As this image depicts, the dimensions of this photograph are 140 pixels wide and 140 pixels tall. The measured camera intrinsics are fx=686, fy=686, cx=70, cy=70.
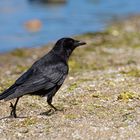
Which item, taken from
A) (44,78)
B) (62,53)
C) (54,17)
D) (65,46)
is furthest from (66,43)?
(54,17)

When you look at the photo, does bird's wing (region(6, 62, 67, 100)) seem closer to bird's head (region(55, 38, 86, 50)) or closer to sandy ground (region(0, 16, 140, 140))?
sandy ground (region(0, 16, 140, 140))

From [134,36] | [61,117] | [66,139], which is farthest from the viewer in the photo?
[134,36]

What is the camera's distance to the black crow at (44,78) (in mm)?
10781

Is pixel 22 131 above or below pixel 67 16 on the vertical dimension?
above

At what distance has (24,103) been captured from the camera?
12.5 metres

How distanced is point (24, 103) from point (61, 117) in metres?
1.51

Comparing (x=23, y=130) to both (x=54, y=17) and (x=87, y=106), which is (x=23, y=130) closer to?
(x=87, y=106)

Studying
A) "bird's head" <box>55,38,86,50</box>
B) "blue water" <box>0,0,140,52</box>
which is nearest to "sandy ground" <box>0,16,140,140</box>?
"bird's head" <box>55,38,86,50</box>

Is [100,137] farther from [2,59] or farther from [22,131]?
[2,59]

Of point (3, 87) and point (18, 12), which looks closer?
point (3, 87)

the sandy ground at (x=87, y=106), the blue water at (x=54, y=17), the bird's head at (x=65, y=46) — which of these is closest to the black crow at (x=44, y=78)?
the bird's head at (x=65, y=46)

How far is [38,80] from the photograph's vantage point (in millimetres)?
11023

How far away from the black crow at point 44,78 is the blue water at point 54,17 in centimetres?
1245

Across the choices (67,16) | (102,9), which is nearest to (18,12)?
(67,16)
